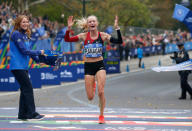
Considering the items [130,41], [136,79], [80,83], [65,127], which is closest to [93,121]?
[65,127]

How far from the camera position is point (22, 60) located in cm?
972

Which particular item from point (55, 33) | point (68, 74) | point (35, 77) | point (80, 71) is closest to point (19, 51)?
point (35, 77)

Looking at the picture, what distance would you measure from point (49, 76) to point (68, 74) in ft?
7.05

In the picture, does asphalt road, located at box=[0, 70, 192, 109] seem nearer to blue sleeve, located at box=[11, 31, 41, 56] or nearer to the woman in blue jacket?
the woman in blue jacket

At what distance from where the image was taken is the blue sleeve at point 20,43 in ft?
31.4

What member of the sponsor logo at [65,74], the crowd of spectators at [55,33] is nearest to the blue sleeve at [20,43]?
the sponsor logo at [65,74]

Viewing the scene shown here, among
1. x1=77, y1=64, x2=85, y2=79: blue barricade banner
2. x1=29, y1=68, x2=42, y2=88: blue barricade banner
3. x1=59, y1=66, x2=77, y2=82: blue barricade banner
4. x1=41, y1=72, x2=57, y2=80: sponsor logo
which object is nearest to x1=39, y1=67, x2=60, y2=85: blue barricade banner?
x1=41, y1=72, x2=57, y2=80: sponsor logo

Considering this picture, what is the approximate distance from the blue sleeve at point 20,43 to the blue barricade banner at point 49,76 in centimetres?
1107

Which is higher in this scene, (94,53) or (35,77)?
(94,53)

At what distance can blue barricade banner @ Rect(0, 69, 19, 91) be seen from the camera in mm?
18688

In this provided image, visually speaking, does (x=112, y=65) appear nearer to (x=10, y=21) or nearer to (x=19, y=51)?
(x=10, y=21)

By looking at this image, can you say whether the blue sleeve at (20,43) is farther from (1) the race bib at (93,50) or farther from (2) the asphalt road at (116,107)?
(2) the asphalt road at (116,107)

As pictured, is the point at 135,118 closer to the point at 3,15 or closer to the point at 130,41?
the point at 3,15

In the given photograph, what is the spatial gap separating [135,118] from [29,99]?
2.13 meters
